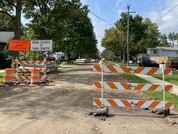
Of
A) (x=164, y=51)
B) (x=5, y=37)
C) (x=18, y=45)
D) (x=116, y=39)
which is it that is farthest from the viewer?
(x=164, y=51)

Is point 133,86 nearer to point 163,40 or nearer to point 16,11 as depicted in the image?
point 16,11

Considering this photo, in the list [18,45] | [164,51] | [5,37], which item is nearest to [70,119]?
[18,45]

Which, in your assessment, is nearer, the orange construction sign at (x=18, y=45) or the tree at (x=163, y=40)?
the orange construction sign at (x=18, y=45)

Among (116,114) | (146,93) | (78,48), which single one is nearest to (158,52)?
(78,48)

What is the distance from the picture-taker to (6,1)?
3123 centimetres

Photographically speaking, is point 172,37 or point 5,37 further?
point 172,37

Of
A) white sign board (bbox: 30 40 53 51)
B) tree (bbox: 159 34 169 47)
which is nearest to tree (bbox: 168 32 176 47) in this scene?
tree (bbox: 159 34 169 47)

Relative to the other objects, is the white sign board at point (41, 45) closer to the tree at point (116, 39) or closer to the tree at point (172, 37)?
the tree at point (116, 39)

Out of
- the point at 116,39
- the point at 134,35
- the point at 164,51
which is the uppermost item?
the point at 134,35

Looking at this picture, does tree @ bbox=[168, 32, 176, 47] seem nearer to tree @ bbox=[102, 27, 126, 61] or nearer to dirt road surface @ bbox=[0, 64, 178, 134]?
tree @ bbox=[102, 27, 126, 61]

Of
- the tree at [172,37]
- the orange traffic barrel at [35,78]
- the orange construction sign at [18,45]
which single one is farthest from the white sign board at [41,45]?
the tree at [172,37]

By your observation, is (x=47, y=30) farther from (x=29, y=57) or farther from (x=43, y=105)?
(x=43, y=105)

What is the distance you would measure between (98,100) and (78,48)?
63.0 meters

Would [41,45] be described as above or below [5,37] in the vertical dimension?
below
